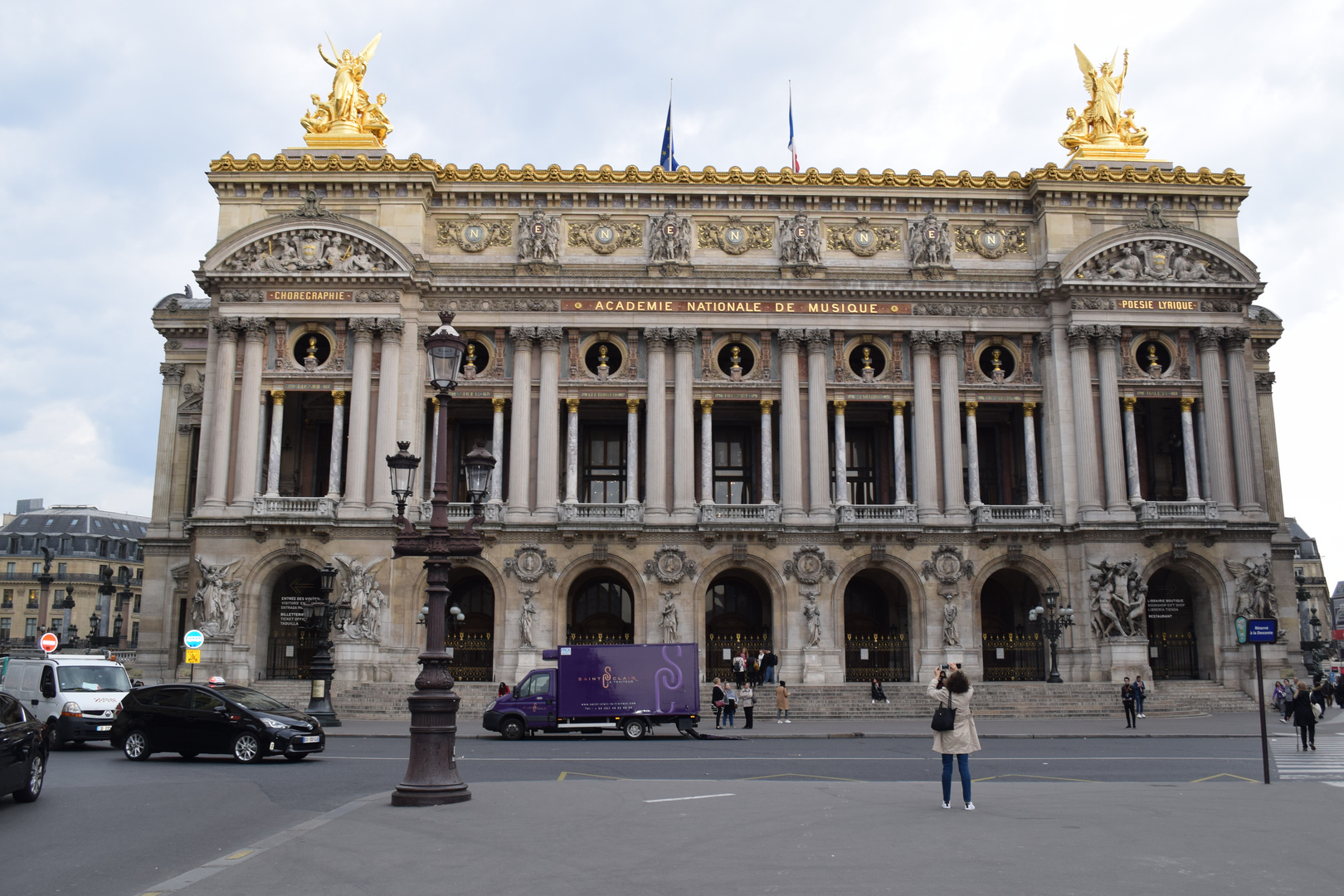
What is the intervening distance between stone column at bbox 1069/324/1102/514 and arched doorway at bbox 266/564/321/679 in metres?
30.7

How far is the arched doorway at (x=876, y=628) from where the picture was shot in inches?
1810

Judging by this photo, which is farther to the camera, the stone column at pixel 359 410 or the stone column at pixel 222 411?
the stone column at pixel 222 411

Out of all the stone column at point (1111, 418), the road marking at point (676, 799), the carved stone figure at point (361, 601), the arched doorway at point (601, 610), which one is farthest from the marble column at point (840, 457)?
the road marking at point (676, 799)

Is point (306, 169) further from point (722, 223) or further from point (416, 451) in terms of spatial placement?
point (722, 223)

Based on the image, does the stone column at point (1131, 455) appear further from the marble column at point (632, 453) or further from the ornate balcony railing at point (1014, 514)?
the marble column at point (632, 453)

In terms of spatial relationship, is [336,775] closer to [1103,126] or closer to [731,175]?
[731,175]

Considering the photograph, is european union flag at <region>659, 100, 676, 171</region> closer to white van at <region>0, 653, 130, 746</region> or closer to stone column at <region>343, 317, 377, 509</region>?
stone column at <region>343, 317, 377, 509</region>

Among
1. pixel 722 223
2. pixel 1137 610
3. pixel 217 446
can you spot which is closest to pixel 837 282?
pixel 722 223

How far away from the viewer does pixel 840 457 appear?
45781mm

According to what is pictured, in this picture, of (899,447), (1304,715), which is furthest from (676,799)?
(899,447)

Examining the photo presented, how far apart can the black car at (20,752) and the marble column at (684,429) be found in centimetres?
2949

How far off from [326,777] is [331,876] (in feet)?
31.9

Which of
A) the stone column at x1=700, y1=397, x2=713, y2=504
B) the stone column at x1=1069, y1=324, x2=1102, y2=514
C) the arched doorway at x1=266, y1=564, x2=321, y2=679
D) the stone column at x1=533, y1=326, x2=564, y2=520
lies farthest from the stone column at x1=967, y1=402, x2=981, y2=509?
the arched doorway at x1=266, y1=564, x2=321, y2=679

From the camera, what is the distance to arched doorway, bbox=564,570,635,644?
157 ft
